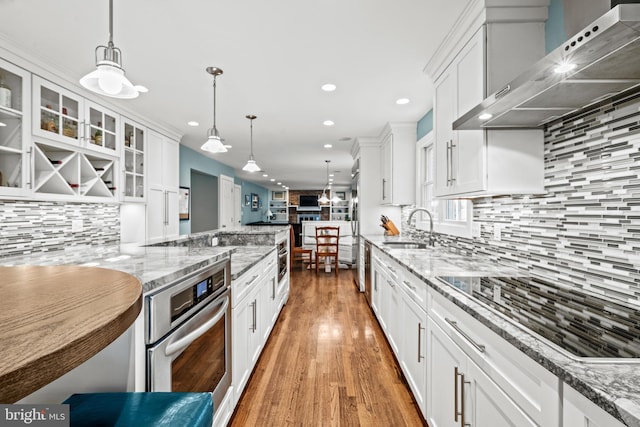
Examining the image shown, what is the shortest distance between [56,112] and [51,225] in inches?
41.7

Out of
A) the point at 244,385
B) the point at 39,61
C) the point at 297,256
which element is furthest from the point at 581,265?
the point at 297,256

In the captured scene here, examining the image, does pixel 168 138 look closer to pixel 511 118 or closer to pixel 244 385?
pixel 244 385

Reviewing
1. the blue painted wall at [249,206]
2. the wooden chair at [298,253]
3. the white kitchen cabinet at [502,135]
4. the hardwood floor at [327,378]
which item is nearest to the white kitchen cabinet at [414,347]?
the hardwood floor at [327,378]

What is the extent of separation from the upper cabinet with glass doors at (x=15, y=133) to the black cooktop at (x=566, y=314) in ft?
10.2

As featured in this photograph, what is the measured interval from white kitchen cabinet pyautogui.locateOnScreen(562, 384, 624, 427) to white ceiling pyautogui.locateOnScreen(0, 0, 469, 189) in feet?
6.43

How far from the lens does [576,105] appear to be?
1421 mm

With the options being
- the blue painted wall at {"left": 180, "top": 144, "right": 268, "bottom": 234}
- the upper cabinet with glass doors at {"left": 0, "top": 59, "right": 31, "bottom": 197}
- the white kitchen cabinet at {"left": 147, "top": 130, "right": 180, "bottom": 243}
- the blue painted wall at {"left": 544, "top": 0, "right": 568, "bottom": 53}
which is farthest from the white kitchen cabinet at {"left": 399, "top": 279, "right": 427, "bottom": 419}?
the blue painted wall at {"left": 180, "top": 144, "right": 268, "bottom": 234}

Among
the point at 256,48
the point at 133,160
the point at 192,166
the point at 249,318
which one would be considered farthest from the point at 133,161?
the point at 249,318

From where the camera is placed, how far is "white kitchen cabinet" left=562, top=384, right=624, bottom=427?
66 centimetres

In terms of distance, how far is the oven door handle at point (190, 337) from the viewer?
118 cm

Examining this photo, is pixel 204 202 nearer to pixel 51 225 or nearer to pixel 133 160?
pixel 133 160

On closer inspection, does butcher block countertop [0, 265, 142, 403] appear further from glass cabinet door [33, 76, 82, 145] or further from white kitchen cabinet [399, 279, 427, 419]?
glass cabinet door [33, 76, 82, 145]

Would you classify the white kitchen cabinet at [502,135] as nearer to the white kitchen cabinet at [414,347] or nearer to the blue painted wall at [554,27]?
the blue painted wall at [554,27]

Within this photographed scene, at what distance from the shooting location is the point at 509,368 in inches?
39.1
